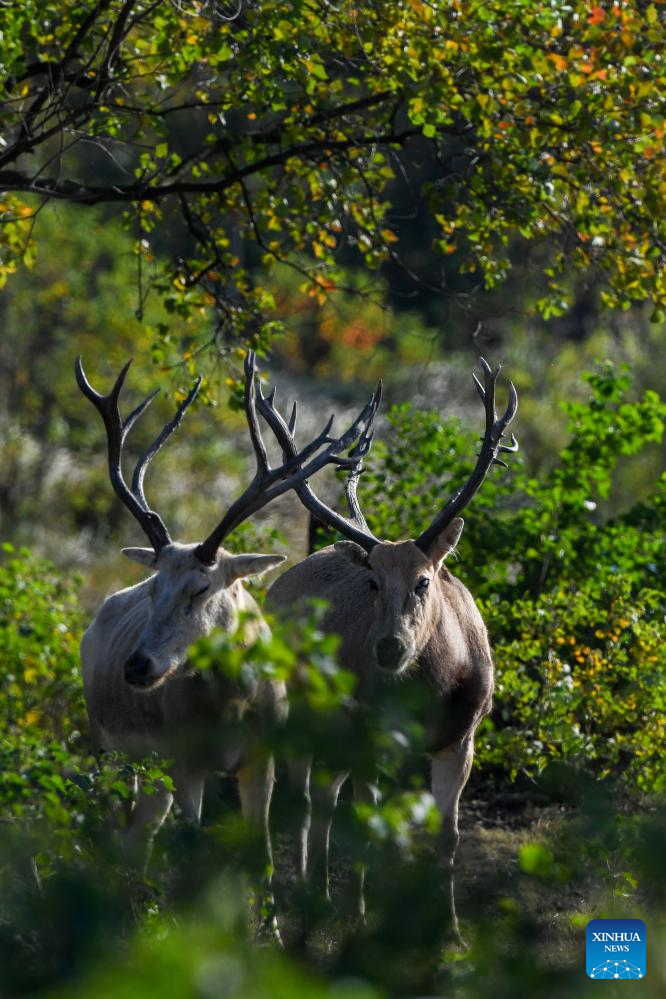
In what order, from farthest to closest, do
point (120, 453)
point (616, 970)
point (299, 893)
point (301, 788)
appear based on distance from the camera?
point (120, 453), point (301, 788), point (616, 970), point (299, 893)

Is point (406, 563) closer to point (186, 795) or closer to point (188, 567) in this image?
point (188, 567)

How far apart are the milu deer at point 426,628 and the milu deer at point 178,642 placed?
0.35 meters

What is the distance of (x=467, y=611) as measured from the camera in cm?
786

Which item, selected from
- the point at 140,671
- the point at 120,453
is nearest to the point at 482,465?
the point at 120,453

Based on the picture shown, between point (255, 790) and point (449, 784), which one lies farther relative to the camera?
point (449, 784)

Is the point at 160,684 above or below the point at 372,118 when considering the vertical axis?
below

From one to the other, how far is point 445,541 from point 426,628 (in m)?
0.50

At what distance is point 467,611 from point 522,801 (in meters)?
2.46

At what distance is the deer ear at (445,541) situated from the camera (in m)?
7.44

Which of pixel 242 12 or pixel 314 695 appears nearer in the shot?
pixel 314 695

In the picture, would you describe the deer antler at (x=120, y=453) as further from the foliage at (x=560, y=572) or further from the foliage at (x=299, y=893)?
the foliage at (x=560, y=572)

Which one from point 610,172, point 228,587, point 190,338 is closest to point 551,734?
point 228,587

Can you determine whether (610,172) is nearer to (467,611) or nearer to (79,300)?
(467,611)

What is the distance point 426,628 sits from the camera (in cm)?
732
